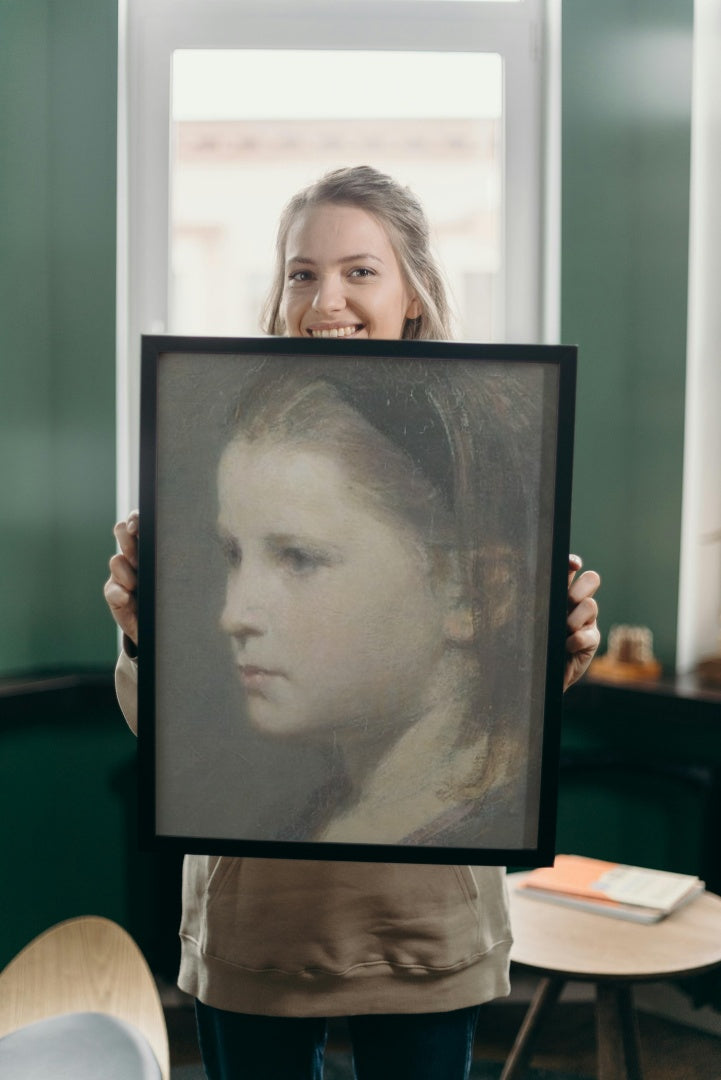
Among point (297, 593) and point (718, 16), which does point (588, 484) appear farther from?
point (297, 593)

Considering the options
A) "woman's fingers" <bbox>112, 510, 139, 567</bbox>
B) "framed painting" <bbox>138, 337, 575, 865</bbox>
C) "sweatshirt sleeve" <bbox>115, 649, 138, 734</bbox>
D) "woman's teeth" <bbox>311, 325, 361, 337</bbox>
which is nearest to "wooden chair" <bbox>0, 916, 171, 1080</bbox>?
"framed painting" <bbox>138, 337, 575, 865</bbox>

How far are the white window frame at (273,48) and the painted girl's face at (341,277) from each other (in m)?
1.42

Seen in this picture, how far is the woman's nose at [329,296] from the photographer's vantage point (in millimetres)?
1110

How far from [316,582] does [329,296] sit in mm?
344

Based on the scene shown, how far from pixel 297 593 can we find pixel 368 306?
1.19ft

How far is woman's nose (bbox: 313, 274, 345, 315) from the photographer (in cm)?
111

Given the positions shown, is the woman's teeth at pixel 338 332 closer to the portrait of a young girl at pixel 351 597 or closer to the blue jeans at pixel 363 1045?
the portrait of a young girl at pixel 351 597

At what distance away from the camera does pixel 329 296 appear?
111 centimetres

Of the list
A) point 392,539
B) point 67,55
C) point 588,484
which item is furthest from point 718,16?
point 392,539

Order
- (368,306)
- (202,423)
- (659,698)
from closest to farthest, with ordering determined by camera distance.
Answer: (202,423) < (368,306) < (659,698)

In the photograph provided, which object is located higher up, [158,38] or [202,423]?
[158,38]

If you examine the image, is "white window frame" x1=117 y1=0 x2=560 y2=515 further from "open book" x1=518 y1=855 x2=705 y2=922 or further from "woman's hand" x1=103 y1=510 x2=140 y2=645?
"woman's hand" x1=103 y1=510 x2=140 y2=645

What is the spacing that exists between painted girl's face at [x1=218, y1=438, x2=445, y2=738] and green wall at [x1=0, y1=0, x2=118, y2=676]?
5.26 feet

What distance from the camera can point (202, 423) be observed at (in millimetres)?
933
